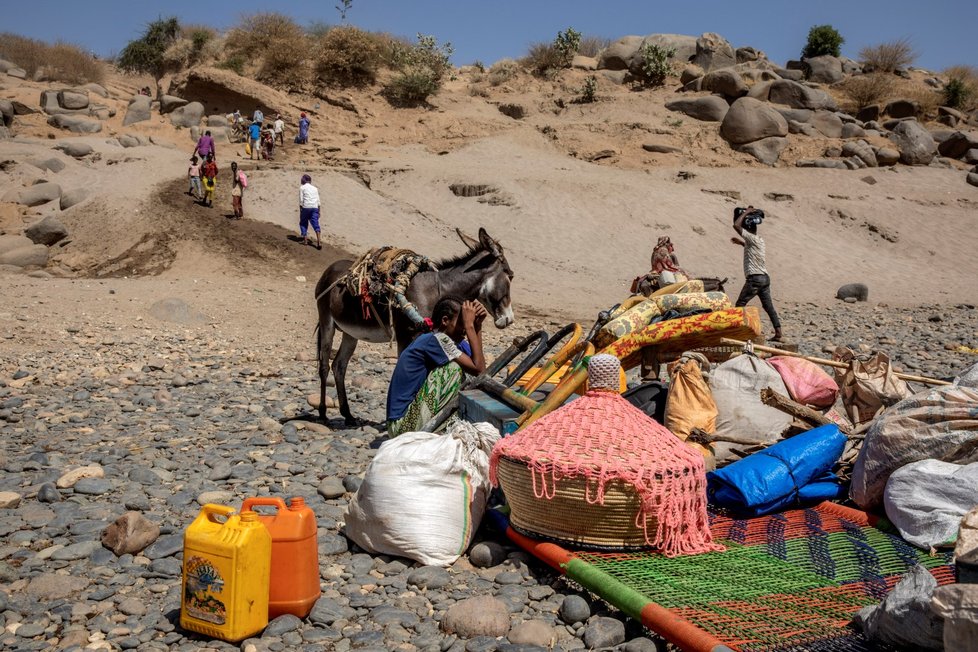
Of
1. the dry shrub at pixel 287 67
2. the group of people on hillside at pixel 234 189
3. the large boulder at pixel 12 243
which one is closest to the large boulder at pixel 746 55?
the dry shrub at pixel 287 67

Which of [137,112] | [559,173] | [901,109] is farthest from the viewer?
[901,109]

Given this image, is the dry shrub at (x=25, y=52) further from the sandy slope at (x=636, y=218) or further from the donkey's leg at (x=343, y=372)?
the donkey's leg at (x=343, y=372)

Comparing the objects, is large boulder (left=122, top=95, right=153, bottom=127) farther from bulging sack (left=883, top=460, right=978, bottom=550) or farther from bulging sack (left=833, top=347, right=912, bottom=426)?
bulging sack (left=883, top=460, right=978, bottom=550)

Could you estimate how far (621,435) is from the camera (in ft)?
13.0

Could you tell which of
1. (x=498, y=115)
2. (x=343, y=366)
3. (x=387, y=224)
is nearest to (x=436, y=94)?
(x=498, y=115)

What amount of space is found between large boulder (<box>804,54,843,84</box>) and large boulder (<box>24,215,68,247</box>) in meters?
34.7

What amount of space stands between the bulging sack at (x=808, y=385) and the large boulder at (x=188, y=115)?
1162 inches

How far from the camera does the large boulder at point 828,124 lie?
107 ft

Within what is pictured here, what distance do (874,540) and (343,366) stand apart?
523 cm

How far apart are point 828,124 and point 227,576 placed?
33789mm

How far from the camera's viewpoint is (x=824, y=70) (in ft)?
134

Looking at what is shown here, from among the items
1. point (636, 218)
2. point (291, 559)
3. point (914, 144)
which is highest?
point (914, 144)

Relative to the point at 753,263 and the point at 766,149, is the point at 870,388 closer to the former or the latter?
the point at 753,263

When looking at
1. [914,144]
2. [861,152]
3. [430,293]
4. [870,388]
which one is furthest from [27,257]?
[914,144]
